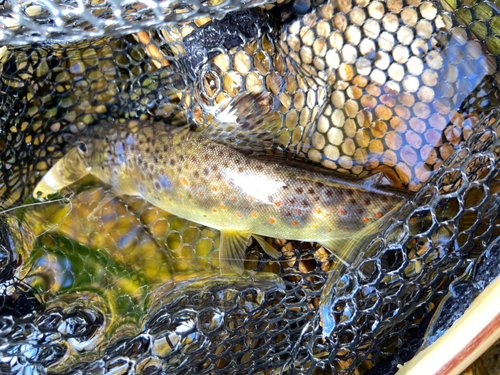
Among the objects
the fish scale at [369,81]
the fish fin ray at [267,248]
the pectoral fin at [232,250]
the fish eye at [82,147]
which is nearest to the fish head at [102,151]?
the fish eye at [82,147]

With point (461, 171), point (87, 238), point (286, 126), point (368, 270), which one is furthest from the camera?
point (87, 238)

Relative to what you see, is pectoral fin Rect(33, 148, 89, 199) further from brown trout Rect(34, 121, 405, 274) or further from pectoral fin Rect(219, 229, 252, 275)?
pectoral fin Rect(219, 229, 252, 275)

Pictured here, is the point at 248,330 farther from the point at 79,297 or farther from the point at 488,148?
the point at 488,148

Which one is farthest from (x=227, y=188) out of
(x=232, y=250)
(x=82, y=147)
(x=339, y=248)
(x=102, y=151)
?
(x=82, y=147)

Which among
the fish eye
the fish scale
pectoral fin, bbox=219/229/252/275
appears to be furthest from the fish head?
pectoral fin, bbox=219/229/252/275

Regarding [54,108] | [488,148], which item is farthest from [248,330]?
[54,108]

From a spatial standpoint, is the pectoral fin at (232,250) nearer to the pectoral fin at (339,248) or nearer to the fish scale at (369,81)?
the pectoral fin at (339,248)
